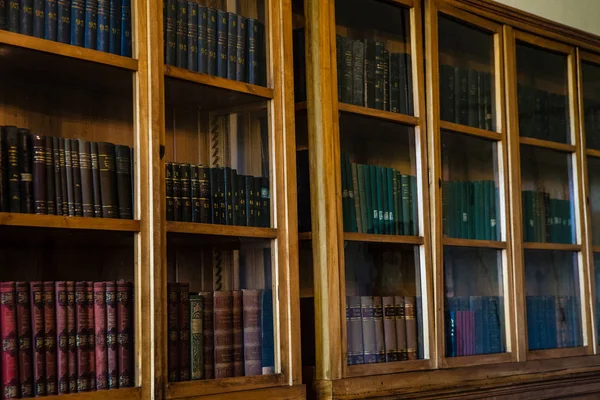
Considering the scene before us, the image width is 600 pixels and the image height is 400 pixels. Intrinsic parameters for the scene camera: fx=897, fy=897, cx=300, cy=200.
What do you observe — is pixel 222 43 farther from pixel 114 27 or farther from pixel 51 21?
pixel 51 21

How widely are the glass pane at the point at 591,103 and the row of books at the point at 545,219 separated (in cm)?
33

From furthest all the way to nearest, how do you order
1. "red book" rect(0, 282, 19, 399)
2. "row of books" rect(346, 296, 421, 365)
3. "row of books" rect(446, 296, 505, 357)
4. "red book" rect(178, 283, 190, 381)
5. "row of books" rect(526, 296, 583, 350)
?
"row of books" rect(526, 296, 583, 350) → "row of books" rect(446, 296, 505, 357) → "row of books" rect(346, 296, 421, 365) → "red book" rect(178, 283, 190, 381) → "red book" rect(0, 282, 19, 399)

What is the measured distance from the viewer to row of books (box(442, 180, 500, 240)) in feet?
10.3

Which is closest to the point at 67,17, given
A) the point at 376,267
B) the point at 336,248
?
the point at 336,248

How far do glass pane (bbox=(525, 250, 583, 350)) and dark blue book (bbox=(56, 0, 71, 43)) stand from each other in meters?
2.03

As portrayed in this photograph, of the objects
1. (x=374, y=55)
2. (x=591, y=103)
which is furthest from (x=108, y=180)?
(x=591, y=103)

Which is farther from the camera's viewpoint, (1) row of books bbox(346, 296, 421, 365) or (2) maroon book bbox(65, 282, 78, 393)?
(1) row of books bbox(346, 296, 421, 365)

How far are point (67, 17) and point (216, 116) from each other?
20.7 inches

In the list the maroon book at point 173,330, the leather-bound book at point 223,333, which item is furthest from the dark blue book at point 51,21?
the leather-bound book at point 223,333

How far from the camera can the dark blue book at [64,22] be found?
6.81ft

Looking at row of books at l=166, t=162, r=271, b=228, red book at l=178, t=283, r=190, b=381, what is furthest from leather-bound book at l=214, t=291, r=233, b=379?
row of books at l=166, t=162, r=271, b=228

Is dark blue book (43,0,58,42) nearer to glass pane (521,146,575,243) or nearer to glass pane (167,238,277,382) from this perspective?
glass pane (167,238,277,382)

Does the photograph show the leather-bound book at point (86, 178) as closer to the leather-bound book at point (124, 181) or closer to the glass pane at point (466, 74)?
the leather-bound book at point (124, 181)

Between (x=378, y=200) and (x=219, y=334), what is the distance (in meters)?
0.79
